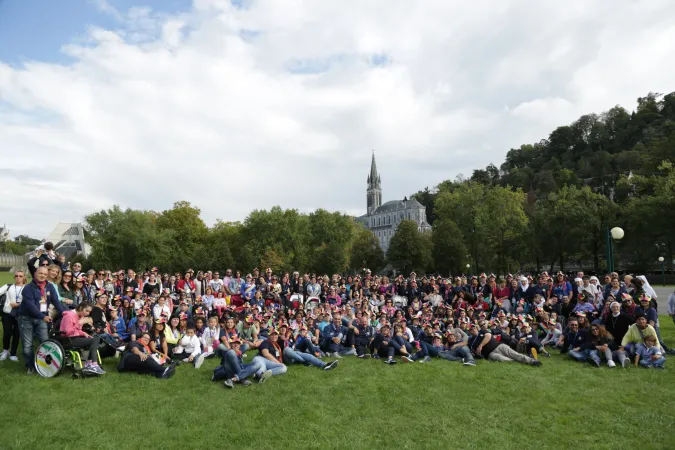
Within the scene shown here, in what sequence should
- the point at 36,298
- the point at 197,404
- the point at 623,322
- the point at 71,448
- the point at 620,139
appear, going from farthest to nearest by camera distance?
the point at 620,139
the point at 623,322
the point at 36,298
the point at 197,404
the point at 71,448

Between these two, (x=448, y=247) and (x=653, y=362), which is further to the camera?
(x=448, y=247)

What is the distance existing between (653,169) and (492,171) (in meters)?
67.1

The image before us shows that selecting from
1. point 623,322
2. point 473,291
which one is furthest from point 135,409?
point 473,291

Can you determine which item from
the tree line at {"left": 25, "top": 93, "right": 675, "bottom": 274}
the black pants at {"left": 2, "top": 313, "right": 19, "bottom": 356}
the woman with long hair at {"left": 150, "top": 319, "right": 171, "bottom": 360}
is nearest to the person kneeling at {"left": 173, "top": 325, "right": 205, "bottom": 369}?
the woman with long hair at {"left": 150, "top": 319, "right": 171, "bottom": 360}

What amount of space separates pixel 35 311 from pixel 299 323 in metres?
6.58

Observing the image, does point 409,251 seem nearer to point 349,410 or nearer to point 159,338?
point 159,338

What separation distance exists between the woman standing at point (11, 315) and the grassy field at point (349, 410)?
0.50 metres

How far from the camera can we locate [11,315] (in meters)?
10.4

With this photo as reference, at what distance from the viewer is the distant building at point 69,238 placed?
92756 millimetres

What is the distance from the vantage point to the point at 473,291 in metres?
17.1

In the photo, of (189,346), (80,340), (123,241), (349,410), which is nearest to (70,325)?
(80,340)

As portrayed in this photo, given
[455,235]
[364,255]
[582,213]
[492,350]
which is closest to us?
[492,350]

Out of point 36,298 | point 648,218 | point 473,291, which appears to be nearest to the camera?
point 36,298

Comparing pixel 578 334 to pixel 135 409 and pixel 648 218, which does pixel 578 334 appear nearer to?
pixel 135 409
